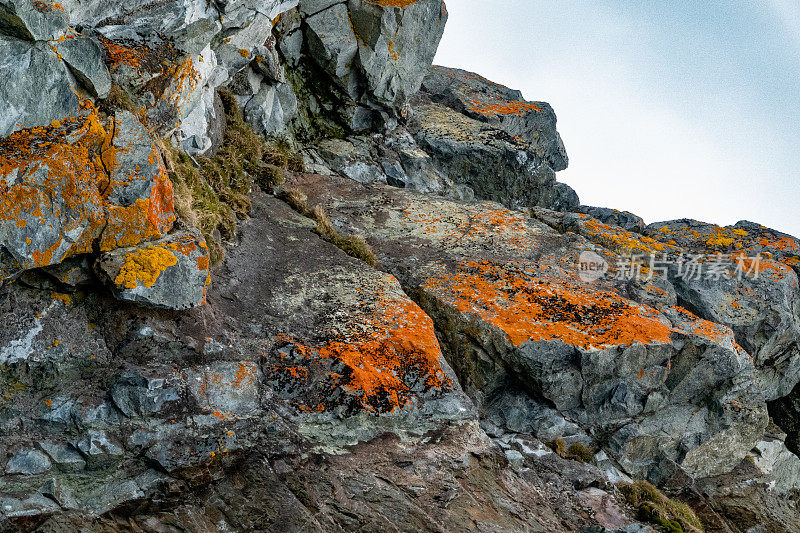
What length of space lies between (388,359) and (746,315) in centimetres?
1155

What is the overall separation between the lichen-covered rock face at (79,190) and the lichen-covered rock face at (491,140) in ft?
50.3

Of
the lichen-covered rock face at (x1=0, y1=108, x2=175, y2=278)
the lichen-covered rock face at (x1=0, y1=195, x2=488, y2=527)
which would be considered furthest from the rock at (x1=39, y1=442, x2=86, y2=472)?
the lichen-covered rock face at (x1=0, y1=108, x2=175, y2=278)

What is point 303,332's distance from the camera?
9992 mm

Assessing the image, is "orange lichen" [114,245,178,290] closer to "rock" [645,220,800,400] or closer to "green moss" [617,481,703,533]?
"green moss" [617,481,703,533]

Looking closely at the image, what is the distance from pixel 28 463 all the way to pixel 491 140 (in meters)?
21.5

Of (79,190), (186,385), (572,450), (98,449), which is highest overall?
(79,190)

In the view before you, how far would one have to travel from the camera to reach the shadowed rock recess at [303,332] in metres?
7.44

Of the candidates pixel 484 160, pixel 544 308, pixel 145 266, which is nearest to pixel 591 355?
pixel 544 308

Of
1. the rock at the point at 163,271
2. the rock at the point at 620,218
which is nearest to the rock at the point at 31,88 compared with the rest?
the rock at the point at 163,271

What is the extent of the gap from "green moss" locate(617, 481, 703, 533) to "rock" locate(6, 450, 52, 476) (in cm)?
922

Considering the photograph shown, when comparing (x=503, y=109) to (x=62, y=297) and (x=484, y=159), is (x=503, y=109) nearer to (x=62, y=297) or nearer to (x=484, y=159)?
(x=484, y=159)

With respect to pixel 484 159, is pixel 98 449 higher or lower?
lower

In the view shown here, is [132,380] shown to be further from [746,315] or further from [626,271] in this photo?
[746,315]

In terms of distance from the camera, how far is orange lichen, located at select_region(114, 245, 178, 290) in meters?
8.27
